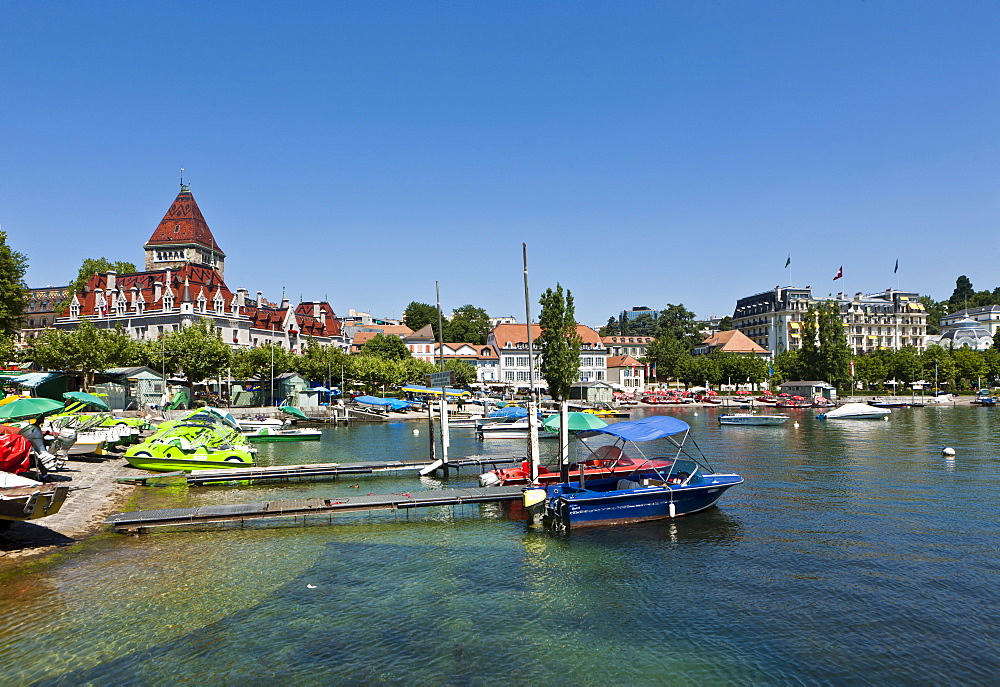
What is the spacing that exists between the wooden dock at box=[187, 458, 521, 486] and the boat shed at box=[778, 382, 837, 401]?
279 ft

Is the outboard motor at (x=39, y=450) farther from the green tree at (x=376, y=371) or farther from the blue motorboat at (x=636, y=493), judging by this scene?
the green tree at (x=376, y=371)

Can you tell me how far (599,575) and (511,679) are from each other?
234 inches

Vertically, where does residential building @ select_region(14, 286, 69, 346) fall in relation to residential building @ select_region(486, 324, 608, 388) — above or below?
above

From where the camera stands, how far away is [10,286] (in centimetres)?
5028

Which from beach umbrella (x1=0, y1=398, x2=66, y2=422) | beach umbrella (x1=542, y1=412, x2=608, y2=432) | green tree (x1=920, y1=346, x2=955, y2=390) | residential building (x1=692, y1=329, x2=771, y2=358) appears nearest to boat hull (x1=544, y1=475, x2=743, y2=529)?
beach umbrella (x1=542, y1=412, x2=608, y2=432)

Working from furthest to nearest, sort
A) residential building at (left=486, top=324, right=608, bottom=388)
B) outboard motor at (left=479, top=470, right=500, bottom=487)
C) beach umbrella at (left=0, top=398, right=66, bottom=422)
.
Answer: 1. residential building at (left=486, top=324, right=608, bottom=388)
2. beach umbrella at (left=0, top=398, right=66, bottom=422)
3. outboard motor at (left=479, top=470, right=500, bottom=487)

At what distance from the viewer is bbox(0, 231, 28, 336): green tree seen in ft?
164

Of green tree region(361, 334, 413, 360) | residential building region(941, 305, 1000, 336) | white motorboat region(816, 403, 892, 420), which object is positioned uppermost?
residential building region(941, 305, 1000, 336)

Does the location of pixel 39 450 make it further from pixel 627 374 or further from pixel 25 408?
pixel 627 374

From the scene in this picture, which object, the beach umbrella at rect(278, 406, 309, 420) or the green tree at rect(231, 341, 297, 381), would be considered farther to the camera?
the green tree at rect(231, 341, 297, 381)

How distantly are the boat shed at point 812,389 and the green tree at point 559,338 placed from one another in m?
43.6

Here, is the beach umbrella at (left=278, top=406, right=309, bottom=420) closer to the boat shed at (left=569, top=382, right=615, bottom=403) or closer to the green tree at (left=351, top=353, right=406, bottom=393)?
the green tree at (left=351, top=353, right=406, bottom=393)

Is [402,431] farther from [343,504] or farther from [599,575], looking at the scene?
[599,575]

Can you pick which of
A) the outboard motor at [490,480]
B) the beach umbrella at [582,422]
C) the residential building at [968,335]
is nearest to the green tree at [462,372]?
the beach umbrella at [582,422]
